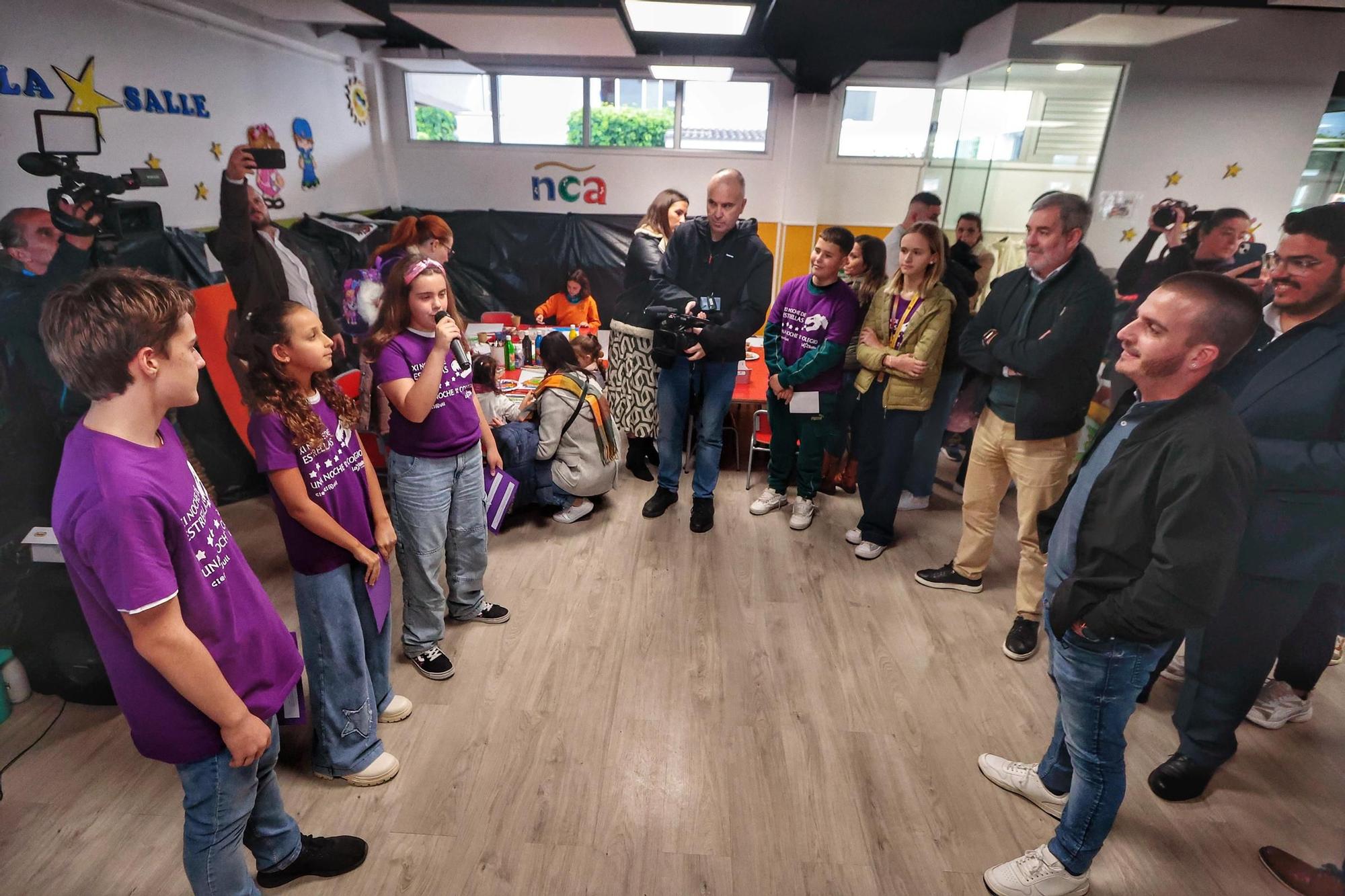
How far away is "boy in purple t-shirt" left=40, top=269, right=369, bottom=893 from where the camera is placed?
3.39ft

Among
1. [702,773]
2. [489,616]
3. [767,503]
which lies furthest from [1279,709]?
[489,616]

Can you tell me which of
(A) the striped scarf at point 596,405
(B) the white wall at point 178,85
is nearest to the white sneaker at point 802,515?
(A) the striped scarf at point 596,405

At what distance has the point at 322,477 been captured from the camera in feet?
5.38

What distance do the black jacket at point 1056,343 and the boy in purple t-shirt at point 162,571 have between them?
245cm

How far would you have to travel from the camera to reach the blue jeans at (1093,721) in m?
1.47

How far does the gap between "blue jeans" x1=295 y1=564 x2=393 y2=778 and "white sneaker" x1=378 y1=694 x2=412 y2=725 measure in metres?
0.14

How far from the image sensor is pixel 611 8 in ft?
11.9

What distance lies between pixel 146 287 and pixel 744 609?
232 cm

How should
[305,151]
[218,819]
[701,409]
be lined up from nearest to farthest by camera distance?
[218,819] < [701,409] < [305,151]

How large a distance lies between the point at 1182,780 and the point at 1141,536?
117cm

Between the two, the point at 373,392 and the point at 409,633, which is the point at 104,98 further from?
the point at 409,633

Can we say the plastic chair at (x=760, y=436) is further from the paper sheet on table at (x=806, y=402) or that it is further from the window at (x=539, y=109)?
the window at (x=539, y=109)

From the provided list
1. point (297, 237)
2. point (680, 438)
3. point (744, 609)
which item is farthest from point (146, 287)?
point (297, 237)

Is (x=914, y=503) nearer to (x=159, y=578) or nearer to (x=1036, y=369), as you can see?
(x=1036, y=369)
